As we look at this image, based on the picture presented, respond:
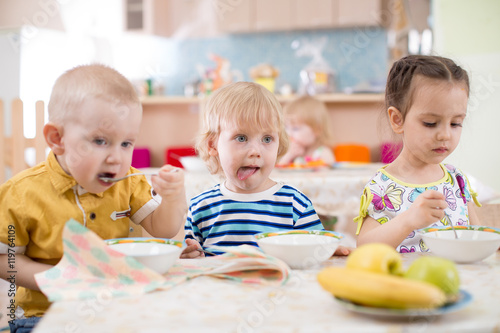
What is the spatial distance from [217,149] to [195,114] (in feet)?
11.8

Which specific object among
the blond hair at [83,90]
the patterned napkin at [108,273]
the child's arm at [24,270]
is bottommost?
the child's arm at [24,270]

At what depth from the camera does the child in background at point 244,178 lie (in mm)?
1228

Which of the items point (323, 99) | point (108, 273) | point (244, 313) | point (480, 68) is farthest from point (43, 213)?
point (323, 99)

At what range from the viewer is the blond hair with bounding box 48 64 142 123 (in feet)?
3.16

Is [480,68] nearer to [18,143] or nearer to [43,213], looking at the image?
[18,143]

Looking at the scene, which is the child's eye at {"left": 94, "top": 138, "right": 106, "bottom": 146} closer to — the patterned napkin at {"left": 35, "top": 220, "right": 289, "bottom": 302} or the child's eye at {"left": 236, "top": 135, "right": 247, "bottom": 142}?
the patterned napkin at {"left": 35, "top": 220, "right": 289, "bottom": 302}

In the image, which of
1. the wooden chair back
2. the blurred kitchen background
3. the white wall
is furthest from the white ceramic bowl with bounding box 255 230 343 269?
the blurred kitchen background

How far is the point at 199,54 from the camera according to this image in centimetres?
494

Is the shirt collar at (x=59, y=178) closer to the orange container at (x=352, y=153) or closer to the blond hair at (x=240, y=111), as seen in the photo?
the blond hair at (x=240, y=111)

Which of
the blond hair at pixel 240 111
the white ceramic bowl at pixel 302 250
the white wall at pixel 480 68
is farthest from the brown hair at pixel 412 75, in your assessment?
the white wall at pixel 480 68

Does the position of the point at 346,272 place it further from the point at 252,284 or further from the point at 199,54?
the point at 199,54

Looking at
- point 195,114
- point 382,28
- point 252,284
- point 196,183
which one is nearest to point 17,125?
point 196,183

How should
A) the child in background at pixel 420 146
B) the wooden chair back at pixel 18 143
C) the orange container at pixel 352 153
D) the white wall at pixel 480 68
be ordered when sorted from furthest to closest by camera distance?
the orange container at pixel 352 153
the white wall at pixel 480 68
the wooden chair back at pixel 18 143
the child in background at pixel 420 146

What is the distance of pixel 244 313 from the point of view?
0.63m
